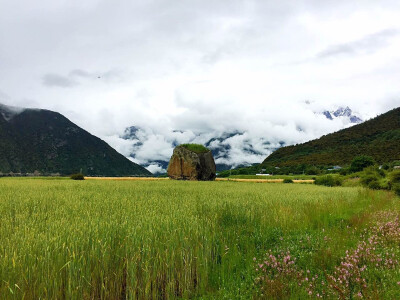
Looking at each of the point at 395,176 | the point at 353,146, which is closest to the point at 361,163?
the point at 395,176

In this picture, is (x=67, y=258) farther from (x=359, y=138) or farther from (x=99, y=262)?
(x=359, y=138)

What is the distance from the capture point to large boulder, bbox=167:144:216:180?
4056cm

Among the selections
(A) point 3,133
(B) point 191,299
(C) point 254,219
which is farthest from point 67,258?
(A) point 3,133

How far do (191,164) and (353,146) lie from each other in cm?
8760

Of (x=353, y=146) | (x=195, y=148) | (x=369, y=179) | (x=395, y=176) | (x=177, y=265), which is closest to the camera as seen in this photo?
(x=177, y=265)

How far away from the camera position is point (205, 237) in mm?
6398

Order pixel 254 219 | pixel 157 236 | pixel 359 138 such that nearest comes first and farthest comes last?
pixel 157 236 < pixel 254 219 < pixel 359 138

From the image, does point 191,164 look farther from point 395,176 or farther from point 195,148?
point 395,176

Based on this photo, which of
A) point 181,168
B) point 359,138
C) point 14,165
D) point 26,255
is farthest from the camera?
point 14,165

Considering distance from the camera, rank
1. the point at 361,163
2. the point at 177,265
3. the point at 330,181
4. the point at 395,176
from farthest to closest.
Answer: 1. the point at 361,163
2. the point at 330,181
3. the point at 395,176
4. the point at 177,265

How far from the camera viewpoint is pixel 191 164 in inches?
1596

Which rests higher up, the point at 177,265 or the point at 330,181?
the point at 330,181

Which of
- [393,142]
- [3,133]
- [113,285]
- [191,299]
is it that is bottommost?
[191,299]

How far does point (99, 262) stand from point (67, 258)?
56 centimetres
